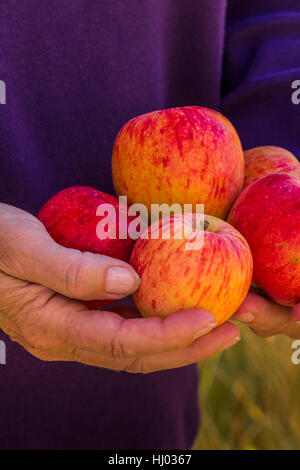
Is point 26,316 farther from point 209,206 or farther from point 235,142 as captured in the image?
point 235,142

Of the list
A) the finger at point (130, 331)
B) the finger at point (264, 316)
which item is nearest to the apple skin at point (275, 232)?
the finger at point (264, 316)

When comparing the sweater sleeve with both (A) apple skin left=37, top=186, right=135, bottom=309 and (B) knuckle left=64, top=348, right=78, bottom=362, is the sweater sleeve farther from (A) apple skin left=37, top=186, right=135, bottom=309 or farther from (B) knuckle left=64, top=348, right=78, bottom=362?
(B) knuckle left=64, top=348, right=78, bottom=362

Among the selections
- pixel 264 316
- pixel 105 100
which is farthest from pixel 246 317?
pixel 105 100

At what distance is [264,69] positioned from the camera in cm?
118

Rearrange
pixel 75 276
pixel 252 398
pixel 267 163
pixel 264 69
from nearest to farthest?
pixel 75 276, pixel 267 163, pixel 264 69, pixel 252 398

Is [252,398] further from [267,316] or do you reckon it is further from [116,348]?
[116,348]

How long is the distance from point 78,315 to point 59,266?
3.4 inches

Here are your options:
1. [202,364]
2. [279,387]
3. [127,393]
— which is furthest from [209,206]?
[202,364]

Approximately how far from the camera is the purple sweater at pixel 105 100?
973 millimetres

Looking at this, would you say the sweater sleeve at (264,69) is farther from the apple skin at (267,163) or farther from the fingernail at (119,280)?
the fingernail at (119,280)

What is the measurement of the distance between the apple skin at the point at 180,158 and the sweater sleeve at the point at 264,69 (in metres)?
0.32

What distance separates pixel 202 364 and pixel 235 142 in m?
1.59

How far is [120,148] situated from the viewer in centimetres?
91
